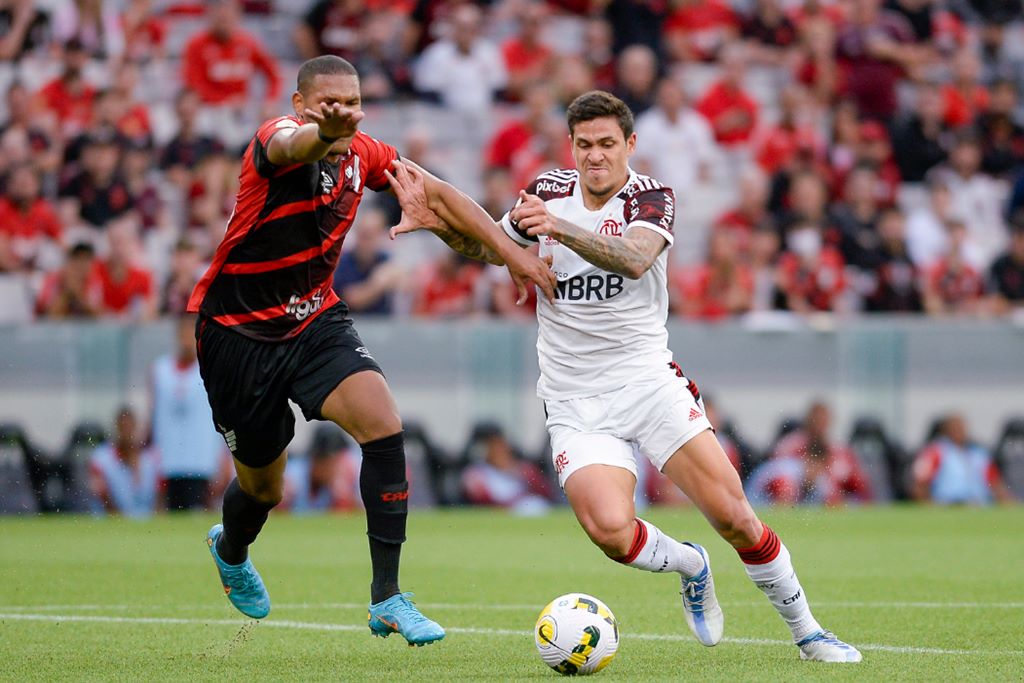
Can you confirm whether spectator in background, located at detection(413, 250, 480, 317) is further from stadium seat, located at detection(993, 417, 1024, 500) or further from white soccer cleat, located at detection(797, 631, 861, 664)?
white soccer cleat, located at detection(797, 631, 861, 664)

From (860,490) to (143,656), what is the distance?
11033 millimetres

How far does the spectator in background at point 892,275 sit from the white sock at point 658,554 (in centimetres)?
1101

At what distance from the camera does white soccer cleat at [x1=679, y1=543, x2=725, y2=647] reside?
25.0 ft

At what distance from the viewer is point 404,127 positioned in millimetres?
19734

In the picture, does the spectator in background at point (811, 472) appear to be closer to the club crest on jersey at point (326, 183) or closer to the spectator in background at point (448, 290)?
the spectator in background at point (448, 290)

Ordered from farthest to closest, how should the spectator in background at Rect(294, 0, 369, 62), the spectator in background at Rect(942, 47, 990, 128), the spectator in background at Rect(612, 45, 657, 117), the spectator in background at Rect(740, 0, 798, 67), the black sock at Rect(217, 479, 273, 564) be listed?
the spectator in background at Rect(740, 0, 798, 67)
the spectator in background at Rect(942, 47, 990, 128)
the spectator in background at Rect(294, 0, 369, 62)
the spectator in background at Rect(612, 45, 657, 117)
the black sock at Rect(217, 479, 273, 564)

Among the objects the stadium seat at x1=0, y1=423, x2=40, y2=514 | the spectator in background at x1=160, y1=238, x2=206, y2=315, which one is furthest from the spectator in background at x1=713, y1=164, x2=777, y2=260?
the stadium seat at x1=0, y1=423, x2=40, y2=514

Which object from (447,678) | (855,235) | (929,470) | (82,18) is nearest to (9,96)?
(82,18)

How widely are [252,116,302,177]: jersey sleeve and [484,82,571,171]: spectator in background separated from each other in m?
11.2

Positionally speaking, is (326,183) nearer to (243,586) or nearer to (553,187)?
(553,187)

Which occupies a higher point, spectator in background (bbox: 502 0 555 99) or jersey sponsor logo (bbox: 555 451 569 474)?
spectator in background (bbox: 502 0 555 99)

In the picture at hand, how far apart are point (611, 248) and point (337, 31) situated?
1304 cm

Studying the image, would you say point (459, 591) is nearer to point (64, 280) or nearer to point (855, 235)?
point (64, 280)

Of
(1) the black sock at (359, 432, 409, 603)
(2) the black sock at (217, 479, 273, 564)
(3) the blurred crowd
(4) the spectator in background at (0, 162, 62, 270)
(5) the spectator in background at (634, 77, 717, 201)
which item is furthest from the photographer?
(5) the spectator in background at (634, 77, 717, 201)
